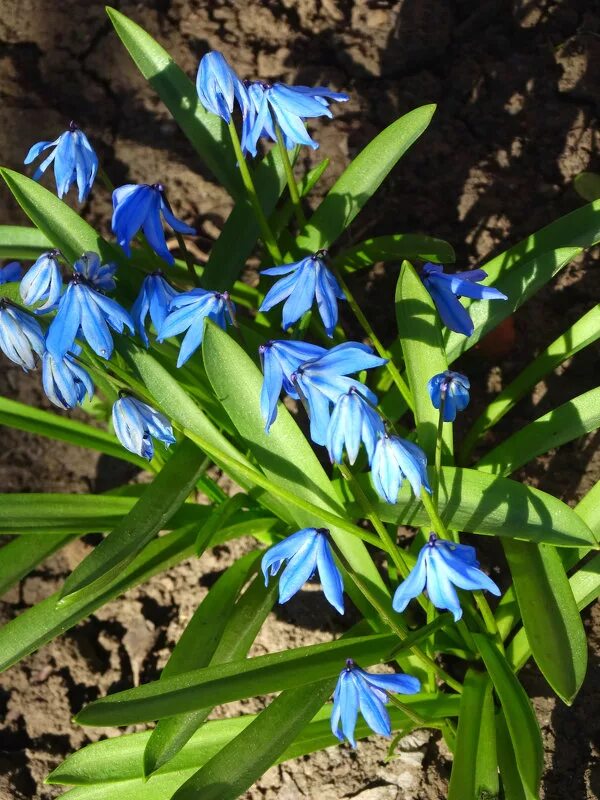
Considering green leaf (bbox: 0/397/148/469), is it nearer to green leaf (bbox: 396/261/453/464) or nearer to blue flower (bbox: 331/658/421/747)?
green leaf (bbox: 396/261/453/464)

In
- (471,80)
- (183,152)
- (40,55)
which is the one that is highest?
(40,55)

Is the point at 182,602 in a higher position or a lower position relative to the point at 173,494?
lower

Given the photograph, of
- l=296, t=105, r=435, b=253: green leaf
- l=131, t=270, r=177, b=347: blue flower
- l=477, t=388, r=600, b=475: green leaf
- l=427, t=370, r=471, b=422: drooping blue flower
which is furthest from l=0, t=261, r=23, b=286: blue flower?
l=477, t=388, r=600, b=475: green leaf

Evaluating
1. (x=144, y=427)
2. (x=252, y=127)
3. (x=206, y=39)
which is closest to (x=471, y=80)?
(x=206, y=39)

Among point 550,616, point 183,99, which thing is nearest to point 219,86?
point 183,99

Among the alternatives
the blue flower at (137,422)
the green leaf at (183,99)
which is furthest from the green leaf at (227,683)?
the green leaf at (183,99)

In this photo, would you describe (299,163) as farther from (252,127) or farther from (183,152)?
(252,127)
